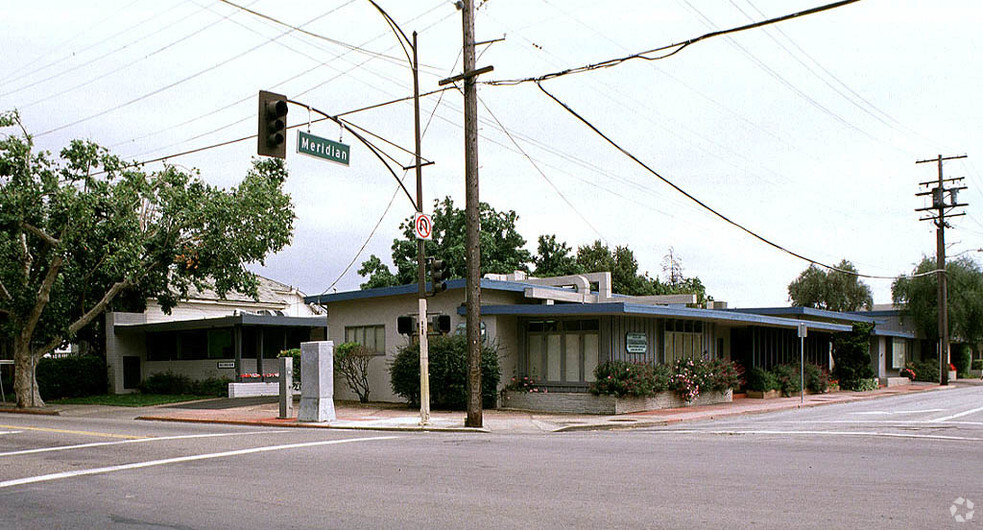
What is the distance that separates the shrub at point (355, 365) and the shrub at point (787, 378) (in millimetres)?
15446

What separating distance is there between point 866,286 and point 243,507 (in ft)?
253

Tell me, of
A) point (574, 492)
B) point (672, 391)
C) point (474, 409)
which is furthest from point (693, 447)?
point (672, 391)

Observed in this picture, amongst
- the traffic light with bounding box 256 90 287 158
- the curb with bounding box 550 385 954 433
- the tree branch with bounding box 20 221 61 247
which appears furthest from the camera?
the tree branch with bounding box 20 221 61 247

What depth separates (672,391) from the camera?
2650 centimetres

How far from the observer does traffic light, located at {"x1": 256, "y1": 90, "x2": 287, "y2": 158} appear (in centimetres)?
1538

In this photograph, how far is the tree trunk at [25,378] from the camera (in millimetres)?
30906

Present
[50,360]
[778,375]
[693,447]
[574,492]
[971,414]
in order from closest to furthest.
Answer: [574,492] < [693,447] < [971,414] < [778,375] < [50,360]

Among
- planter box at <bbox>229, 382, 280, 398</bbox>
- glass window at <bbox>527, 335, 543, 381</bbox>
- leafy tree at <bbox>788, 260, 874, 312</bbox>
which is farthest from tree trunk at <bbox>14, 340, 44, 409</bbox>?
leafy tree at <bbox>788, 260, 874, 312</bbox>

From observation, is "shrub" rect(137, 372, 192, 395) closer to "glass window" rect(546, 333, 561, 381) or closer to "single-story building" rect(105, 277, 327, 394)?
"single-story building" rect(105, 277, 327, 394)

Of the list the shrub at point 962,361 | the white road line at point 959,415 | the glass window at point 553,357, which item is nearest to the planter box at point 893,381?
the shrub at point 962,361

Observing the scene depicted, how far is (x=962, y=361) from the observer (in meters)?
56.8

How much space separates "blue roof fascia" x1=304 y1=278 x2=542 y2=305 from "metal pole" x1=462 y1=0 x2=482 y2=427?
4873mm

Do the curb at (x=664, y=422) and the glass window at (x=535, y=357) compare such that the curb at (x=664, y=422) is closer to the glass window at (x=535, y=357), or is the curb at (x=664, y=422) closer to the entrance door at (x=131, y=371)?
the glass window at (x=535, y=357)

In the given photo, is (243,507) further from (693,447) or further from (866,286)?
(866,286)
